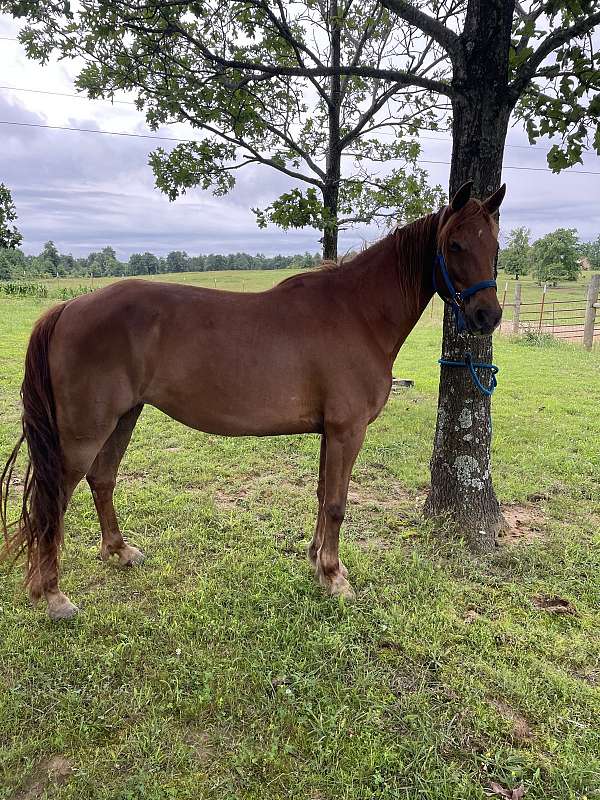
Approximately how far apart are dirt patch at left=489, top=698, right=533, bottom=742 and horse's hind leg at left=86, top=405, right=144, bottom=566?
2.19 meters

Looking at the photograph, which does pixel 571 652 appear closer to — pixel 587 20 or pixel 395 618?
pixel 395 618

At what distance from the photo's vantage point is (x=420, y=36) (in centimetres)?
481

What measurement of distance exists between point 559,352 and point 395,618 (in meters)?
11.1

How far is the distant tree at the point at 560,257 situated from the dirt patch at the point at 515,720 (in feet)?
156

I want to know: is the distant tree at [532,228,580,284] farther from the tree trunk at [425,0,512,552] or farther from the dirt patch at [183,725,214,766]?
the dirt patch at [183,725,214,766]

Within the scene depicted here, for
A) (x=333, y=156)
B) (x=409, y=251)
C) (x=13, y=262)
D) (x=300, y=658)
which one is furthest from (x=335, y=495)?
(x=13, y=262)

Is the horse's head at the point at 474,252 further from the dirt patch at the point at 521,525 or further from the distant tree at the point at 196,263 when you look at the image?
the distant tree at the point at 196,263

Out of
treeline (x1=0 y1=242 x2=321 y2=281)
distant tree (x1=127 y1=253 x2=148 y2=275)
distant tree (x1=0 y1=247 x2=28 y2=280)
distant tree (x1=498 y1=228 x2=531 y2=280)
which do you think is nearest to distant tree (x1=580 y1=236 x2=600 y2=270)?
distant tree (x1=498 y1=228 x2=531 y2=280)

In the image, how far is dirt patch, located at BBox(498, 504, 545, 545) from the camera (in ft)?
10.7

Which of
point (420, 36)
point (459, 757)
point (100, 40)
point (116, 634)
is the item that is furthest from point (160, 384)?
point (420, 36)

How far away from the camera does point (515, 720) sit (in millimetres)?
1880

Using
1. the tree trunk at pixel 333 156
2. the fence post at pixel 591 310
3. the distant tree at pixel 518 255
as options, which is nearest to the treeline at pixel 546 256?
the distant tree at pixel 518 255

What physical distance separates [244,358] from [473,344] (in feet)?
5.35

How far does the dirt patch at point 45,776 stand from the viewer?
1.60 m
